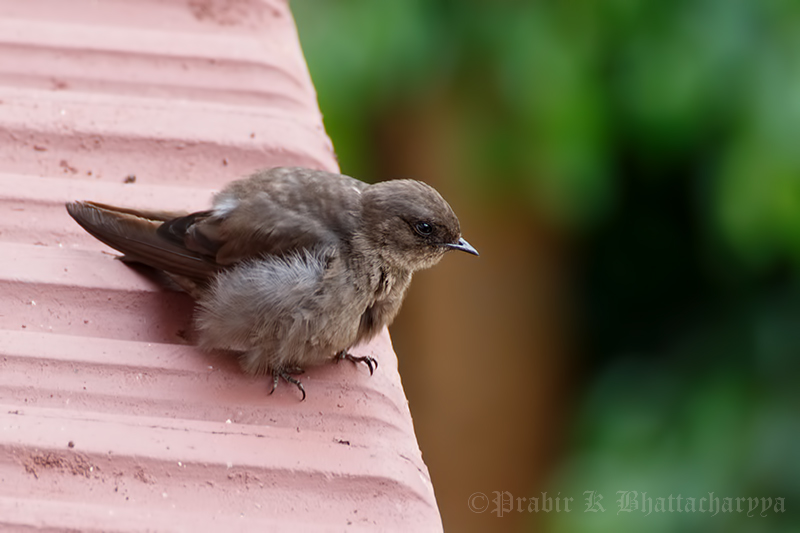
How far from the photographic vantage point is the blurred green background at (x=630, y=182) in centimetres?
374

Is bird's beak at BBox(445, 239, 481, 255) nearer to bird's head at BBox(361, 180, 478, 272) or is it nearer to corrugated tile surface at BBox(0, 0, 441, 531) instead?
bird's head at BBox(361, 180, 478, 272)

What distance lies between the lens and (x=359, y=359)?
103 inches

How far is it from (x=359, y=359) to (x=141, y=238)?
62 cm

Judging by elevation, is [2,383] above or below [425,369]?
above

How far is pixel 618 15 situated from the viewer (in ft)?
12.9

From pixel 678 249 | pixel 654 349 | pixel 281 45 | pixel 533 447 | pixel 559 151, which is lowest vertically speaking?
pixel 533 447

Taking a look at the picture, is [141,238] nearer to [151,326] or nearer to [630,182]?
[151,326]

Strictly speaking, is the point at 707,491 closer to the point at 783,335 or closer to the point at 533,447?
the point at 783,335

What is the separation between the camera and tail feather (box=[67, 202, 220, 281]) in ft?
8.11

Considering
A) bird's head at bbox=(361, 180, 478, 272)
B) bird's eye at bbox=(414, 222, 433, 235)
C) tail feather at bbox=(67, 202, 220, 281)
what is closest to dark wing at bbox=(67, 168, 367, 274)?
tail feather at bbox=(67, 202, 220, 281)

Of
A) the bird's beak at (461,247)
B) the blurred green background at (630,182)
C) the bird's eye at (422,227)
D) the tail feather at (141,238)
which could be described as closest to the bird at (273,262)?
the tail feather at (141,238)

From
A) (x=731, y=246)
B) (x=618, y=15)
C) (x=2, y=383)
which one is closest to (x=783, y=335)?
(x=731, y=246)

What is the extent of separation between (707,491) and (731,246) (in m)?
1.00

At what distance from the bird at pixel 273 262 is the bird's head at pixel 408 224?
4 centimetres
